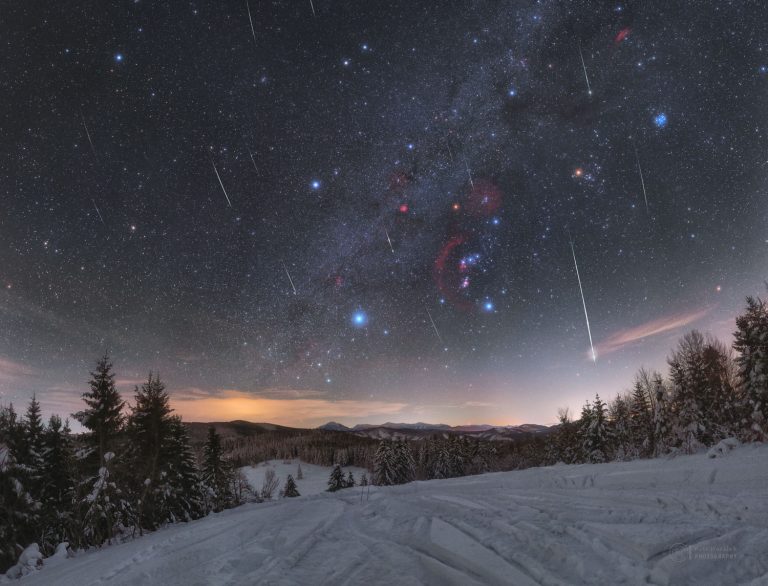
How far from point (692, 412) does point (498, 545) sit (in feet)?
105

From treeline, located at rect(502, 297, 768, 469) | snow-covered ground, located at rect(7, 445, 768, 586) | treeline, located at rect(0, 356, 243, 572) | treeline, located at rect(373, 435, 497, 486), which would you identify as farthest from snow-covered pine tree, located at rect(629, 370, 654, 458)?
treeline, located at rect(0, 356, 243, 572)

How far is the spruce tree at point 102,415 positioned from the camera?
21.0 metres

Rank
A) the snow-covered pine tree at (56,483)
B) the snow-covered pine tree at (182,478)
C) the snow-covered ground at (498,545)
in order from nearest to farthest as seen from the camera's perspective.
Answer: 1. the snow-covered ground at (498,545)
2. the snow-covered pine tree at (56,483)
3. the snow-covered pine tree at (182,478)

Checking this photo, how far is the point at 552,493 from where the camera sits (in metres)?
11.3

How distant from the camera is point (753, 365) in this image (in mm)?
23922

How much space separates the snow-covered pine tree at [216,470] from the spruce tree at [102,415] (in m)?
11.0

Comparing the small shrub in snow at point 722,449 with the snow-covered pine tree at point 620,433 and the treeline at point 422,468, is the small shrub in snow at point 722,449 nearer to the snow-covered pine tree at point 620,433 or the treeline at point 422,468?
the snow-covered pine tree at point 620,433

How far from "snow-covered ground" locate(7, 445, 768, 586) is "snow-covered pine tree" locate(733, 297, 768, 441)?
16.3m

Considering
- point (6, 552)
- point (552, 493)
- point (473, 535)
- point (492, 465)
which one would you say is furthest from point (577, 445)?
point (6, 552)

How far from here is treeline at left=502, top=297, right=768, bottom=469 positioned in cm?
2345

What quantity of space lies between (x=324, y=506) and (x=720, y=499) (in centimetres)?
1097

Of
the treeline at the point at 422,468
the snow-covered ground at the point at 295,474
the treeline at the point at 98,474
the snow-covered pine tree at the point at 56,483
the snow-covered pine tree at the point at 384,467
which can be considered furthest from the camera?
the snow-covered ground at the point at 295,474

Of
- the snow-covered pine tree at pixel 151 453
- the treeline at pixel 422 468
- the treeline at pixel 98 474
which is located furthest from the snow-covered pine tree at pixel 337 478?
the snow-covered pine tree at pixel 151 453

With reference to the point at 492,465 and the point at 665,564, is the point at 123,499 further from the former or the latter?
the point at 492,465
